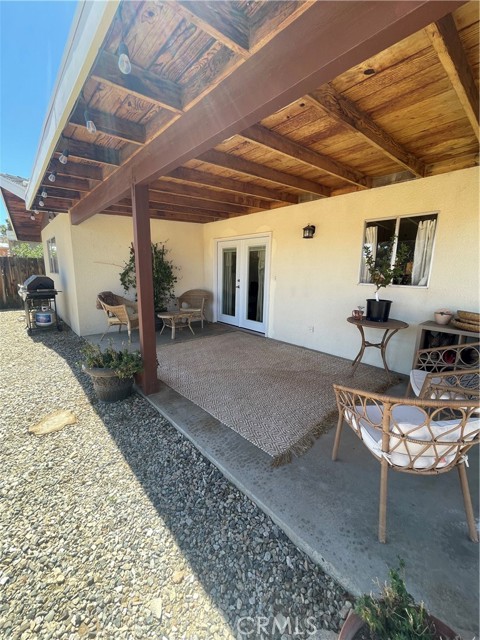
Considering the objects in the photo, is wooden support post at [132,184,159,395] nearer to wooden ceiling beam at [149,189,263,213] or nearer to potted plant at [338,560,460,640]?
wooden ceiling beam at [149,189,263,213]

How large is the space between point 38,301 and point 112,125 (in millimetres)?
5531

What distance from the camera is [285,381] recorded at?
11.2 ft

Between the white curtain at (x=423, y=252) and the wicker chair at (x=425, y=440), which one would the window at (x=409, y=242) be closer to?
the white curtain at (x=423, y=252)

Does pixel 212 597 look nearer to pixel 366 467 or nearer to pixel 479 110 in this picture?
pixel 366 467

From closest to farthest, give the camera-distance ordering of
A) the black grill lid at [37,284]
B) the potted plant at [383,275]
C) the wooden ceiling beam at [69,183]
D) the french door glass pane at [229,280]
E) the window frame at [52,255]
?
the potted plant at [383,275], the wooden ceiling beam at [69,183], the black grill lid at [37,284], the french door glass pane at [229,280], the window frame at [52,255]

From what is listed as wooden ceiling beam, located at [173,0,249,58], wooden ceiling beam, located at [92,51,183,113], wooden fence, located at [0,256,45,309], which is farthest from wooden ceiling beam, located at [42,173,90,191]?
wooden fence, located at [0,256,45,309]

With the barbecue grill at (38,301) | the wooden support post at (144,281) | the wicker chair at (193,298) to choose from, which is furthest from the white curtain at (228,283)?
the barbecue grill at (38,301)

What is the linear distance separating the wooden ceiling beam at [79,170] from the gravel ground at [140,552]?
296 cm

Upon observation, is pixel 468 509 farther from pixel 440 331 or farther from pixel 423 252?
pixel 423 252

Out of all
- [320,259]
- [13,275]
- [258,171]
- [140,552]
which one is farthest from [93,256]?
[13,275]

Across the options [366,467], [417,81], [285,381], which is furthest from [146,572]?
[417,81]

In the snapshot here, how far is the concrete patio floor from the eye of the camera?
3.96ft

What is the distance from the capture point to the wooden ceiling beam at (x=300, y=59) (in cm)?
99

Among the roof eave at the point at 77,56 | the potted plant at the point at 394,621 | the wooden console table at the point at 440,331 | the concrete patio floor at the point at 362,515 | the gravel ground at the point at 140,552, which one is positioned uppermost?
the roof eave at the point at 77,56
